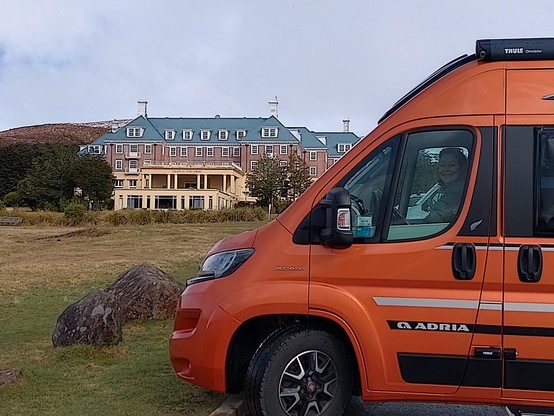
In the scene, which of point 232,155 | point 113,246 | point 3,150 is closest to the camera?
point 113,246

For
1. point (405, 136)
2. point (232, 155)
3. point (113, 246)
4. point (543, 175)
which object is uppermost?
point (232, 155)

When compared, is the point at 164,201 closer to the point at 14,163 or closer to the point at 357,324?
the point at 14,163

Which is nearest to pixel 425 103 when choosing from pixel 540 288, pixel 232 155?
pixel 540 288

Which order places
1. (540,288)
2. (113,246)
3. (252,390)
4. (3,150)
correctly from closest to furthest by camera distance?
(540,288) → (252,390) → (113,246) → (3,150)

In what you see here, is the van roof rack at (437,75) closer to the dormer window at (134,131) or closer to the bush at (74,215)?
the bush at (74,215)

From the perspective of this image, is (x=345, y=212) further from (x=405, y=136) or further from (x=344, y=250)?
(x=405, y=136)

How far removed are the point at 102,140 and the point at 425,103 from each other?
86307 mm

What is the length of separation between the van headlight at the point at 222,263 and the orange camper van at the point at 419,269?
0.02m

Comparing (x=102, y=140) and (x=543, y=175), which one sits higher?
(x=102, y=140)

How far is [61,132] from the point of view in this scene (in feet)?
432

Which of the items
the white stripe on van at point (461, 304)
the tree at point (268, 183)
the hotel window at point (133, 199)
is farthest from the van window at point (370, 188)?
the hotel window at point (133, 199)

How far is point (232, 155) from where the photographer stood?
85125 mm

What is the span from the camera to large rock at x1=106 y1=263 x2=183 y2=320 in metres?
9.26

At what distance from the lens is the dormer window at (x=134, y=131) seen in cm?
8544
